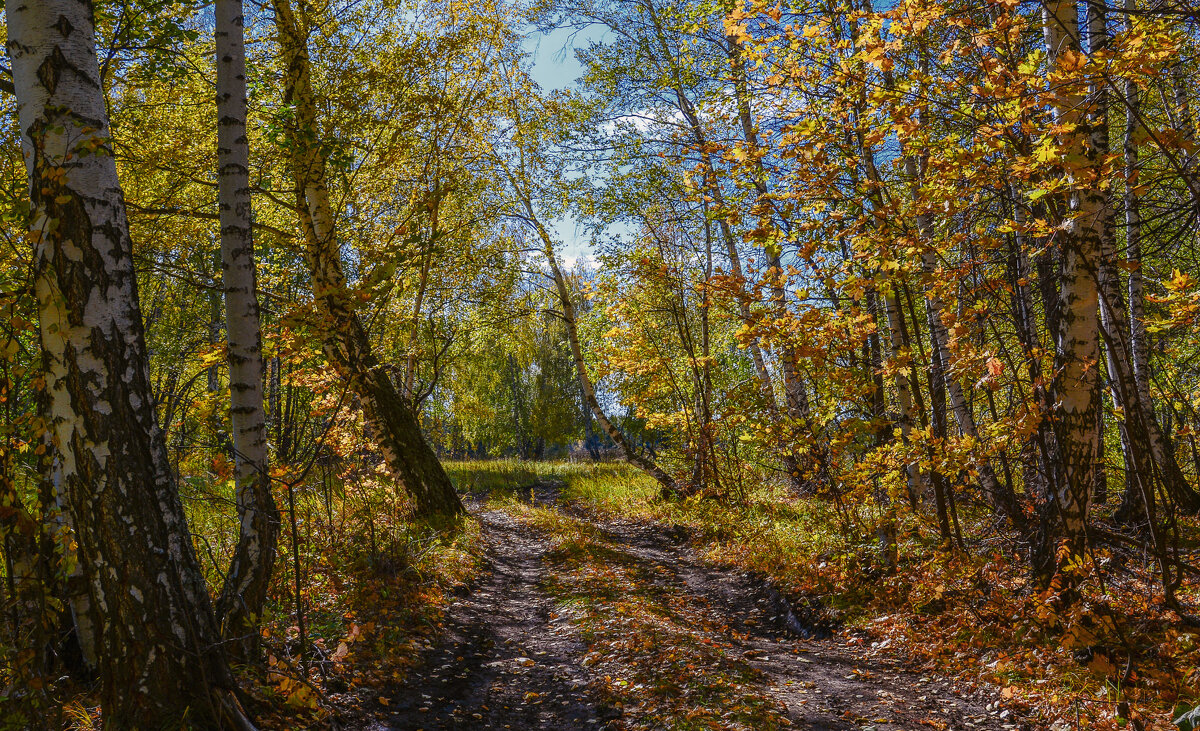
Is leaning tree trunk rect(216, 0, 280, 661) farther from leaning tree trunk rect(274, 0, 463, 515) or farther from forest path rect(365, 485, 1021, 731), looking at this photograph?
forest path rect(365, 485, 1021, 731)

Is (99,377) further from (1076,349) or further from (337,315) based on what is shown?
(1076,349)

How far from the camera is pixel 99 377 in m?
2.64

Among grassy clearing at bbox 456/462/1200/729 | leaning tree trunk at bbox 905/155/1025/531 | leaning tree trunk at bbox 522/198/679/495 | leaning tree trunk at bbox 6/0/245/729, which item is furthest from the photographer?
leaning tree trunk at bbox 522/198/679/495

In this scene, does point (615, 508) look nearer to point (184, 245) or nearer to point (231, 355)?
point (184, 245)

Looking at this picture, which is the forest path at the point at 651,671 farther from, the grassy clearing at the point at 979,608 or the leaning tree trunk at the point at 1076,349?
the leaning tree trunk at the point at 1076,349

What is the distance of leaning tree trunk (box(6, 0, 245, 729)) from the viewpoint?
262 centimetres

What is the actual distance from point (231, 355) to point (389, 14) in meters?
5.39

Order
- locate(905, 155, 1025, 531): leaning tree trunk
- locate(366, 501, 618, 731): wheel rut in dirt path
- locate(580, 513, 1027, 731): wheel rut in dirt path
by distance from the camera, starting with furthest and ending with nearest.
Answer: locate(905, 155, 1025, 531): leaning tree trunk, locate(366, 501, 618, 731): wheel rut in dirt path, locate(580, 513, 1027, 731): wheel rut in dirt path

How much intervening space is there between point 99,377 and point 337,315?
2.84 meters

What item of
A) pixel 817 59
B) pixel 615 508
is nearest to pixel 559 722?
pixel 817 59

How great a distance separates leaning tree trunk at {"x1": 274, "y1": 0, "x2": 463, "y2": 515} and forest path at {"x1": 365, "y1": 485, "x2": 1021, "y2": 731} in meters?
2.34

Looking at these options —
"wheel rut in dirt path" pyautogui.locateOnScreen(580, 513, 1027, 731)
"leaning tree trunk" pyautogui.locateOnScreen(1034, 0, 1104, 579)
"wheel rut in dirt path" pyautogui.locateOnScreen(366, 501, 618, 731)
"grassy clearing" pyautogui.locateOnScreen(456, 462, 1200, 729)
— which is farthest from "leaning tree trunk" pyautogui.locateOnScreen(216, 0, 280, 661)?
"leaning tree trunk" pyautogui.locateOnScreen(1034, 0, 1104, 579)

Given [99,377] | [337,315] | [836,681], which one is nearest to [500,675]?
[836,681]

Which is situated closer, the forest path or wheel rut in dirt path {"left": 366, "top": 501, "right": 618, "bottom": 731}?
the forest path
